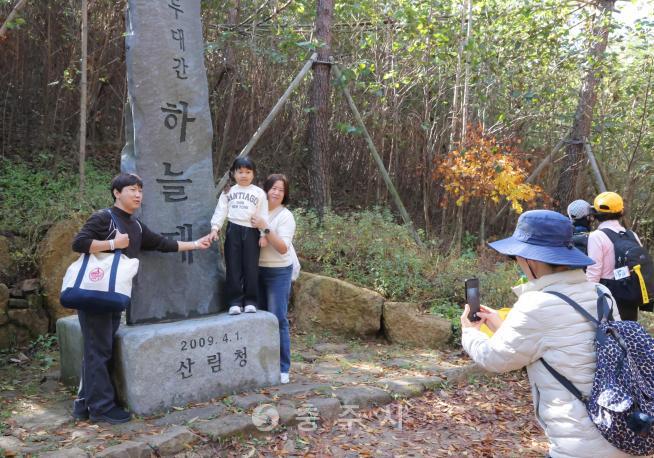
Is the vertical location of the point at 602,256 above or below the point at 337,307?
above

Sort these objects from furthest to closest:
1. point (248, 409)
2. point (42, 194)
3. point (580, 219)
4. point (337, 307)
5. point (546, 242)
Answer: point (42, 194), point (337, 307), point (580, 219), point (248, 409), point (546, 242)

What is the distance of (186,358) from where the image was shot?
13.0 feet

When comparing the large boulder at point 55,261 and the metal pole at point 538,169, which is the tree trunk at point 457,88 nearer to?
the metal pole at point 538,169

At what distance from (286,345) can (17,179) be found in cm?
458

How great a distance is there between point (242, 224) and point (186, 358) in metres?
1.02

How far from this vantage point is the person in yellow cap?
404cm

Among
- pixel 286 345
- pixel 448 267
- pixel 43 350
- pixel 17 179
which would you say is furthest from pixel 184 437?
pixel 17 179

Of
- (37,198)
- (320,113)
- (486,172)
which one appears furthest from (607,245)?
(37,198)

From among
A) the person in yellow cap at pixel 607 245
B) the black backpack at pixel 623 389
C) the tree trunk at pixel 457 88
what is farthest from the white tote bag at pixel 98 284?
the tree trunk at pixel 457 88

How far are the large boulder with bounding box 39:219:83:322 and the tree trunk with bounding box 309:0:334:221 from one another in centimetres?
339

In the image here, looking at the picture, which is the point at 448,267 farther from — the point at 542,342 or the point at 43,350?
the point at 542,342

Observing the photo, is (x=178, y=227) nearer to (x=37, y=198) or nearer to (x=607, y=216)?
(x=607, y=216)

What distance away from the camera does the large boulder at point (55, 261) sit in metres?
5.99

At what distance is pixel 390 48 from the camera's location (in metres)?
9.20
